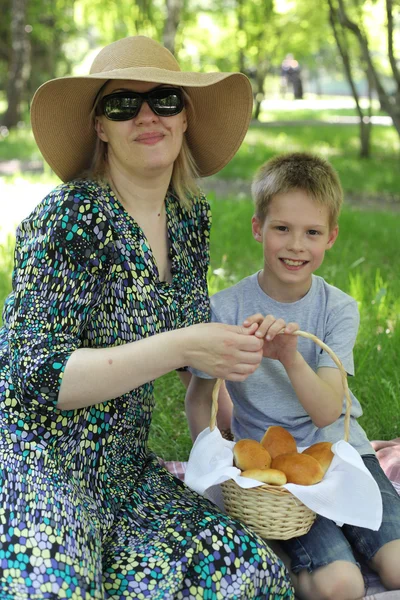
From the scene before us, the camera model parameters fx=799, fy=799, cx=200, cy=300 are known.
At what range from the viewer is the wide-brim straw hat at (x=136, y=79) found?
8.91 ft

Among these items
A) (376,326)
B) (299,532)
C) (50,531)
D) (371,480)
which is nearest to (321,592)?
(299,532)

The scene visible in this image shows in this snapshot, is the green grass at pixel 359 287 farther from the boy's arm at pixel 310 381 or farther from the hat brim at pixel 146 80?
the hat brim at pixel 146 80

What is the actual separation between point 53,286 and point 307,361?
1.09 metres

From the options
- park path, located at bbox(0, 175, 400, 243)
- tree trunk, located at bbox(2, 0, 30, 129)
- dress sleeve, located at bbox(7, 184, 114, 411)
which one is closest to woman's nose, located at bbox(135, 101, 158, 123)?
dress sleeve, located at bbox(7, 184, 114, 411)

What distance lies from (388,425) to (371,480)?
1489 mm

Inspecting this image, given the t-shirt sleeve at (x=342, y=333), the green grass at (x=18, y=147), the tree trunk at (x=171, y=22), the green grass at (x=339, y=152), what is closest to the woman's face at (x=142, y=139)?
the t-shirt sleeve at (x=342, y=333)

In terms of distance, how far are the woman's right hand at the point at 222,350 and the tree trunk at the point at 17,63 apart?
16.1 metres

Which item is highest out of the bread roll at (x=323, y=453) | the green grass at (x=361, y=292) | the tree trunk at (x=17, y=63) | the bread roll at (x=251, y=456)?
the tree trunk at (x=17, y=63)

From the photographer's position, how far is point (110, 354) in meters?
2.36

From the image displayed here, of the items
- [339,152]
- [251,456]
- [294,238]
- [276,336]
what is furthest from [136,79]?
[339,152]

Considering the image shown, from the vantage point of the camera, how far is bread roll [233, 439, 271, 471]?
262 centimetres

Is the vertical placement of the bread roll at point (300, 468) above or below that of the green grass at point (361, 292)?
above

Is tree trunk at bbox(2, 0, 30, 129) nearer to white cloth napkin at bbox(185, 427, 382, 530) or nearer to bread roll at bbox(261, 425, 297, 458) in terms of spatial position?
bread roll at bbox(261, 425, 297, 458)

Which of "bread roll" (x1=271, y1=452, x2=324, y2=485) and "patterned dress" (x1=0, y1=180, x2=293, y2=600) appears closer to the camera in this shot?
"patterned dress" (x1=0, y1=180, x2=293, y2=600)
